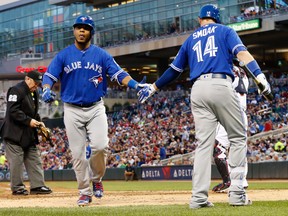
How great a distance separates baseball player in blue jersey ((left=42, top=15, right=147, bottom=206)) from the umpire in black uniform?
117 inches

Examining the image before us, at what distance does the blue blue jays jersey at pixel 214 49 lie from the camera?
7.52m

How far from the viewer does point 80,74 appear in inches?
352

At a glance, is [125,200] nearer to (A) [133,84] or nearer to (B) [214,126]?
(A) [133,84]

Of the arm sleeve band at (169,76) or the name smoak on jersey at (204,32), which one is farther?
the arm sleeve band at (169,76)

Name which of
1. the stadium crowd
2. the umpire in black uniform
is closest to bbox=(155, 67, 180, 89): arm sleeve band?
the umpire in black uniform

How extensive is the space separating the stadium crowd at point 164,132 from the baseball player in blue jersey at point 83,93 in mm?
16809

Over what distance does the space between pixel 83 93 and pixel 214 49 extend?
6.99 feet

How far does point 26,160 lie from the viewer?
12.3 meters

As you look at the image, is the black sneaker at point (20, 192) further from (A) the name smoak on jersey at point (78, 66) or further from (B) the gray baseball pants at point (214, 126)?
(B) the gray baseball pants at point (214, 126)

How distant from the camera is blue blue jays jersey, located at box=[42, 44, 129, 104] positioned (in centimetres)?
891

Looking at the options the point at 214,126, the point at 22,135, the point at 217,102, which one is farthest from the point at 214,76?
the point at 22,135

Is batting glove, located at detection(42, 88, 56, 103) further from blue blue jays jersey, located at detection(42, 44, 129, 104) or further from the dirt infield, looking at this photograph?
the dirt infield

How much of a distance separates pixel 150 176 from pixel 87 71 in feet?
66.4

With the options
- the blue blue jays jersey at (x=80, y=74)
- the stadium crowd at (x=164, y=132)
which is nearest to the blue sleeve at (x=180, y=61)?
the blue blue jays jersey at (x=80, y=74)
